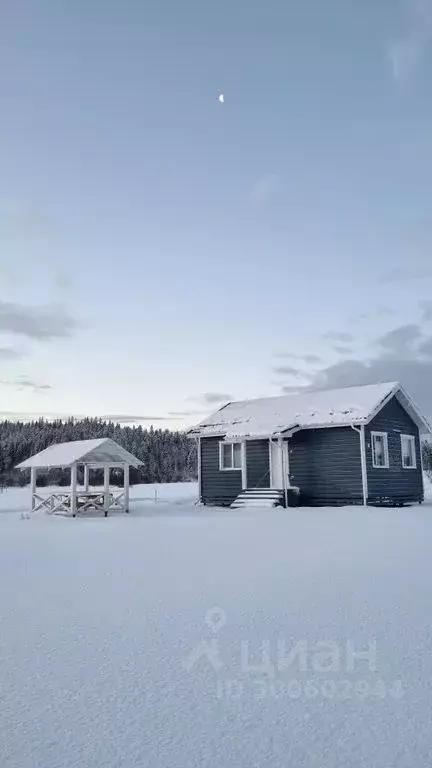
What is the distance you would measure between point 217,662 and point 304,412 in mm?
20954

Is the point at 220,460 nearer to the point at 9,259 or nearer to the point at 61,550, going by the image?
the point at 9,259

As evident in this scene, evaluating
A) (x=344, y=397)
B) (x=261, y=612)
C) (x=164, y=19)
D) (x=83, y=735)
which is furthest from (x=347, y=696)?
(x=344, y=397)

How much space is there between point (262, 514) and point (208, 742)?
18.0 m

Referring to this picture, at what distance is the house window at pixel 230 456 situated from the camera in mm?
26516

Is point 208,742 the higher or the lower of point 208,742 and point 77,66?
the lower

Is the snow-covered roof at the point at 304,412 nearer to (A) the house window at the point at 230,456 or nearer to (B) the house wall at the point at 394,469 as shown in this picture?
(B) the house wall at the point at 394,469

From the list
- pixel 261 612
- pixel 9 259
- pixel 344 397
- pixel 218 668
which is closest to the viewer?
pixel 218 668

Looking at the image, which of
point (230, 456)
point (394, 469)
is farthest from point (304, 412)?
point (394, 469)

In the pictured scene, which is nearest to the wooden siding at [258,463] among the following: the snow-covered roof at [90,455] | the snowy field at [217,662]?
the snow-covered roof at [90,455]

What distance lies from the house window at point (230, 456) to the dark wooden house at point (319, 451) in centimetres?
4

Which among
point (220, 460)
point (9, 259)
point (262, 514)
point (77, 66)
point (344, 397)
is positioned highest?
point (77, 66)

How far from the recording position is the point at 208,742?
142 inches

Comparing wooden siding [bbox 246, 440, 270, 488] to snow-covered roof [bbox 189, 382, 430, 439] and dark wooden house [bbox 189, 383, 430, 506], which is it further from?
snow-covered roof [bbox 189, 382, 430, 439]

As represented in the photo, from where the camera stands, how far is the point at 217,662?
5.00 m
